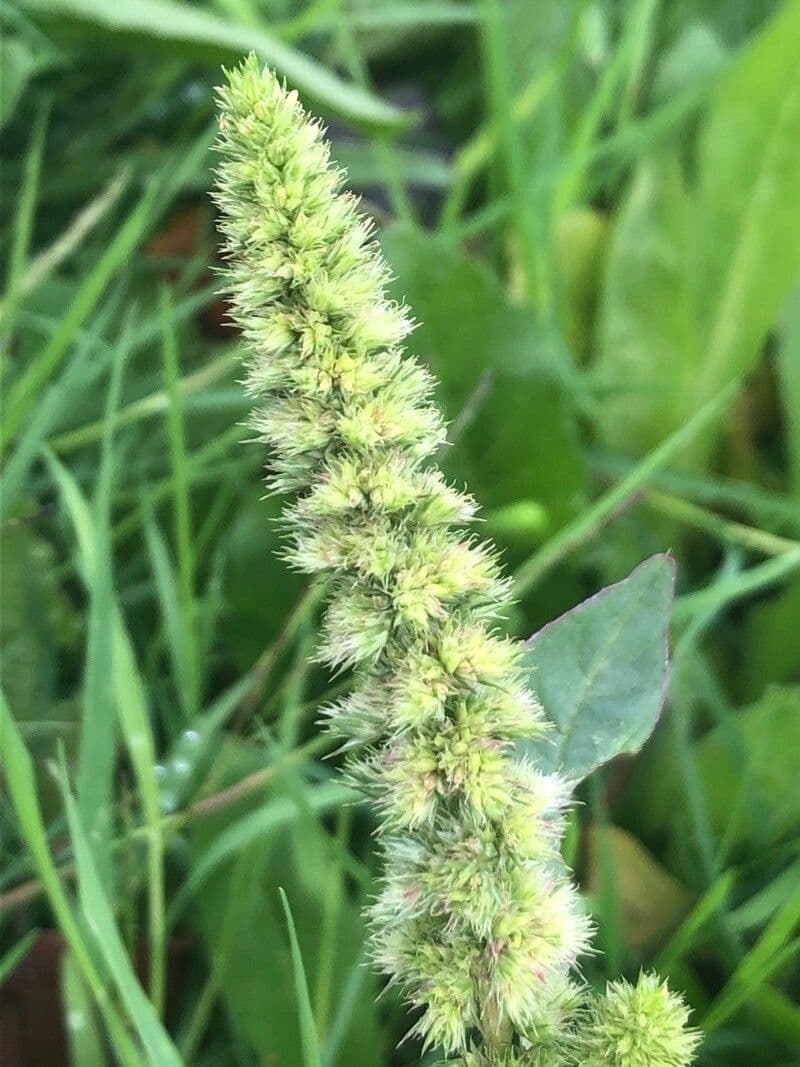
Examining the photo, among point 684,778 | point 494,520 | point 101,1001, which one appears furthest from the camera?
point 494,520

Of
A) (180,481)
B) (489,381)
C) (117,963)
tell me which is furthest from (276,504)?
(117,963)

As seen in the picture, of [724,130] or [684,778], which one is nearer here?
[684,778]

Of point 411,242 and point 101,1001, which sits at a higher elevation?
point 411,242

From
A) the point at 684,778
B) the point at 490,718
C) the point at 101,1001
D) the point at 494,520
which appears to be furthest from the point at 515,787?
the point at 494,520

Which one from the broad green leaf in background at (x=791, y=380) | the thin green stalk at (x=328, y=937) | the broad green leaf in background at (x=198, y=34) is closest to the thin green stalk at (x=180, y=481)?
the thin green stalk at (x=328, y=937)

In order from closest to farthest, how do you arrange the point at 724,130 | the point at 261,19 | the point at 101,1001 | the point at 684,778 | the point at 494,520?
the point at 101,1001 → the point at 684,778 → the point at 494,520 → the point at 724,130 → the point at 261,19

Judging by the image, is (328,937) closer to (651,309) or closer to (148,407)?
(148,407)

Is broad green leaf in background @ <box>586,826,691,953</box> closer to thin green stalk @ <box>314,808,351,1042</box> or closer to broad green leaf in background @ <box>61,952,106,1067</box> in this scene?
thin green stalk @ <box>314,808,351,1042</box>

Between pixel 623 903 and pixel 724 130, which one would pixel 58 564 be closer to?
pixel 623 903
